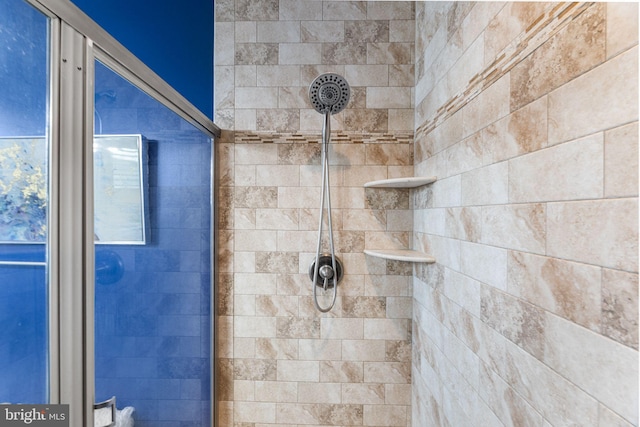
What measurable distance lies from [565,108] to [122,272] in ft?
3.55

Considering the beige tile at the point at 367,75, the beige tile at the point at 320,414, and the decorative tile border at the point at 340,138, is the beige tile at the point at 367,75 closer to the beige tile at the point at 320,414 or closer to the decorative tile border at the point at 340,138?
the decorative tile border at the point at 340,138

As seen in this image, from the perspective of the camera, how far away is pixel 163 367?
1085mm

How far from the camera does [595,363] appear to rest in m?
0.51

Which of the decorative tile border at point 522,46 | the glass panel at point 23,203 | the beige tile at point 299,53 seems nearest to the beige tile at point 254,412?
the glass panel at point 23,203

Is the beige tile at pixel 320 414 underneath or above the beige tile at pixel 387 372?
underneath

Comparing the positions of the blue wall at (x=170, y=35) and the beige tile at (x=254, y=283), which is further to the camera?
the beige tile at (x=254, y=283)

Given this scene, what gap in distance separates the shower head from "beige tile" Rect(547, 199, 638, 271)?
924 mm

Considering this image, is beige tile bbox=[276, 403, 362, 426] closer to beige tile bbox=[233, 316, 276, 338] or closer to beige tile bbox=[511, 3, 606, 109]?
beige tile bbox=[233, 316, 276, 338]

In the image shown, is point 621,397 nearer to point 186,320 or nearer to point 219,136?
point 186,320

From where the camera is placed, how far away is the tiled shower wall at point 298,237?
59.6 inches

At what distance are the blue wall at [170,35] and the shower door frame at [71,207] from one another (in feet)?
2.46

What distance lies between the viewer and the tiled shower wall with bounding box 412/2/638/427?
1.56ft

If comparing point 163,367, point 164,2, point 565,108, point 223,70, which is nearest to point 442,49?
point 565,108

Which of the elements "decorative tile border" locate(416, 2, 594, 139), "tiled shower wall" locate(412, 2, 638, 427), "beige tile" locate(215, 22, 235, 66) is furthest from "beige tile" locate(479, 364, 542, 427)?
"beige tile" locate(215, 22, 235, 66)
